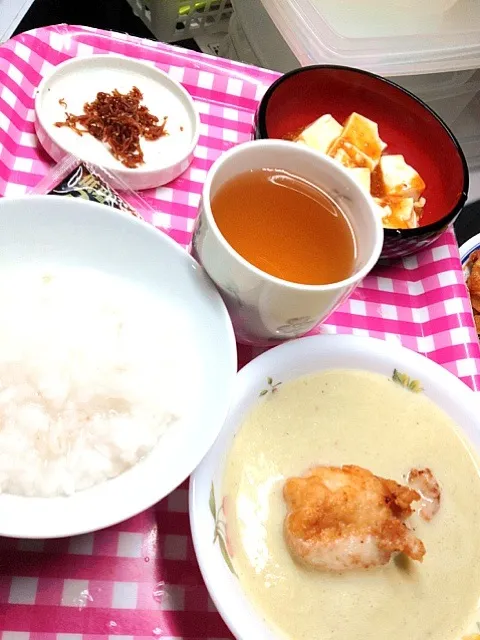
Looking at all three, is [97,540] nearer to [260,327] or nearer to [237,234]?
[260,327]

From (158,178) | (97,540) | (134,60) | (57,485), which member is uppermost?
(134,60)

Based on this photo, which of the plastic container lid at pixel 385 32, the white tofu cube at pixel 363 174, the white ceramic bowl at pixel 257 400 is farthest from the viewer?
the plastic container lid at pixel 385 32

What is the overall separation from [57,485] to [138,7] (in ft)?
6.71

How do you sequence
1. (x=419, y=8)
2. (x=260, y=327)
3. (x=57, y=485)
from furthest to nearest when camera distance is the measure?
(x=419, y=8), (x=260, y=327), (x=57, y=485)

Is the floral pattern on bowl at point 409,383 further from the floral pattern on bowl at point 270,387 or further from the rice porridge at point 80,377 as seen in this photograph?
the rice porridge at point 80,377

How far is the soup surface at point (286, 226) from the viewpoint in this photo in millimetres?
1009

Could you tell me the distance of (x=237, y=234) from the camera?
101cm

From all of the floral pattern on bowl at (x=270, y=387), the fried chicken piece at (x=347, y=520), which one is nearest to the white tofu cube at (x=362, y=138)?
the floral pattern on bowl at (x=270, y=387)

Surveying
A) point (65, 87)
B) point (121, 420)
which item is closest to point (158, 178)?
point (65, 87)

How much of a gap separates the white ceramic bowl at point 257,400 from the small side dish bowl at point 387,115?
17.6 inches

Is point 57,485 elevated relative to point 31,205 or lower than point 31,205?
lower

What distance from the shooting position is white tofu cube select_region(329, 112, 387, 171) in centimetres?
140

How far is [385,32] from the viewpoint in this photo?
195 cm

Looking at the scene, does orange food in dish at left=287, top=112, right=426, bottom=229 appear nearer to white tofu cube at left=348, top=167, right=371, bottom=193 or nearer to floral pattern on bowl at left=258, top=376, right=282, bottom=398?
white tofu cube at left=348, top=167, right=371, bottom=193
